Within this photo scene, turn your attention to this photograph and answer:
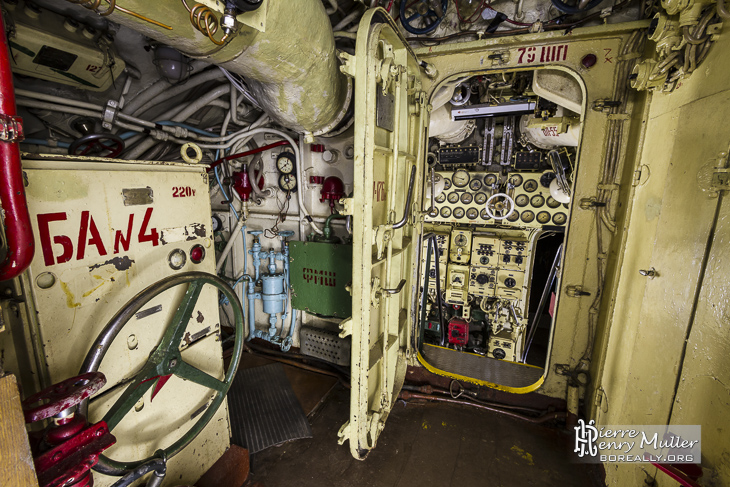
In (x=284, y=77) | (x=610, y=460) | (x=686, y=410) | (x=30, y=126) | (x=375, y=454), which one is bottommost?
(x=375, y=454)

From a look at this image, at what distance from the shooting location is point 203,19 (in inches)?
43.9

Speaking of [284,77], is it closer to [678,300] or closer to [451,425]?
[678,300]

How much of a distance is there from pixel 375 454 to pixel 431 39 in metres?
3.23

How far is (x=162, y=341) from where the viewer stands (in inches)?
59.7

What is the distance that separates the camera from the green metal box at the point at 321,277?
2.96m

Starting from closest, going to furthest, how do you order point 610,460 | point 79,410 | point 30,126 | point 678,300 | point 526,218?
point 79,410
point 678,300
point 610,460
point 30,126
point 526,218

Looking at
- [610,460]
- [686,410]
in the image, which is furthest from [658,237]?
[610,460]

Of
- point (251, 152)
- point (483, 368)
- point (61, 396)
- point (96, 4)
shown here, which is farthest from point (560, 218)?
point (61, 396)

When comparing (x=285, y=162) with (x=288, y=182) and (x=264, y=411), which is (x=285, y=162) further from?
(x=264, y=411)

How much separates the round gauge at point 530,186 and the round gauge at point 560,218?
0.45m

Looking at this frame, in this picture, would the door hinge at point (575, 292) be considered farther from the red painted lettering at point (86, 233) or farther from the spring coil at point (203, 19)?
the red painted lettering at point (86, 233)

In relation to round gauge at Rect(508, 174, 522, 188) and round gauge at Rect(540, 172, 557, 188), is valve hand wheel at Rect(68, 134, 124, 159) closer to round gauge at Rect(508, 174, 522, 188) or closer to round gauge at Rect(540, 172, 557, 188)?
round gauge at Rect(508, 174, 522, 188)

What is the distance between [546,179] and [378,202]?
336 cm

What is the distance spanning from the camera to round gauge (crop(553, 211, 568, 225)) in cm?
412
